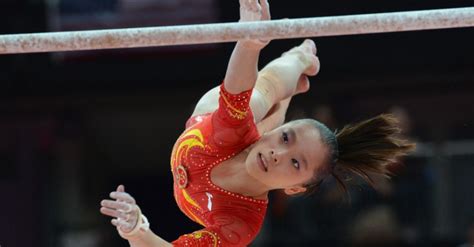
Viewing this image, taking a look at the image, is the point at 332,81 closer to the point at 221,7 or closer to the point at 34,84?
the point at 221,7

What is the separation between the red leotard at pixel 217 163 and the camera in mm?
2785

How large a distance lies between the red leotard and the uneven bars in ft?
0.95

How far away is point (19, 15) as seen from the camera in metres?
5.29

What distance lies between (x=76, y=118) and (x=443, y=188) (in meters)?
2.15

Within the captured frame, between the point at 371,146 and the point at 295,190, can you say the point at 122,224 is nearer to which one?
the point at 295,190

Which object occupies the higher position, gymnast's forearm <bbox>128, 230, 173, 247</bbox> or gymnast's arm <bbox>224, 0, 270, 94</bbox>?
gymnast's arm <bbox>224, 0, 270, 94</bbox>

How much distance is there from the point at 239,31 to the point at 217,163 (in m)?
0.54

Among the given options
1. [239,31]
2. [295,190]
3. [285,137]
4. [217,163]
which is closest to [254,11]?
[239,31]

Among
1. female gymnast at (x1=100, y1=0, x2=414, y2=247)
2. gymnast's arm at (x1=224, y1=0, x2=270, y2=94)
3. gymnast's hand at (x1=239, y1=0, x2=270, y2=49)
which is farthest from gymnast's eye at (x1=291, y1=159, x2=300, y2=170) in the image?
gymnast's hand at (x1=239, y1=0, x2=270, y2=49)

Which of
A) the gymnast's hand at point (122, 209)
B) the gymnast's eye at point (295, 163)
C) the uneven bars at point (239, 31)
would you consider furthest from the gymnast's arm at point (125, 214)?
the gymnast's eye at point (295, 163)

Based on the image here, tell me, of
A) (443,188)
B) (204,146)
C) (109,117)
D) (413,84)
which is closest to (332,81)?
(413,84)

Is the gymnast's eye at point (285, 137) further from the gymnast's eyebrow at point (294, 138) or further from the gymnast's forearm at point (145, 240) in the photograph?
the gymnast's forearm at point (145, 240)

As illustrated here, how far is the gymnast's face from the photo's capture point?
2797mm

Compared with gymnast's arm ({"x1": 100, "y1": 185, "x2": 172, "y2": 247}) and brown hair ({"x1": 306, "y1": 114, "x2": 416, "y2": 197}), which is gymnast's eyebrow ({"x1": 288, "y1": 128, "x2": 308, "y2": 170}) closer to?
brown hair ({"x1": 306, "y1": 114, "x2": 416, "y2": 197})
